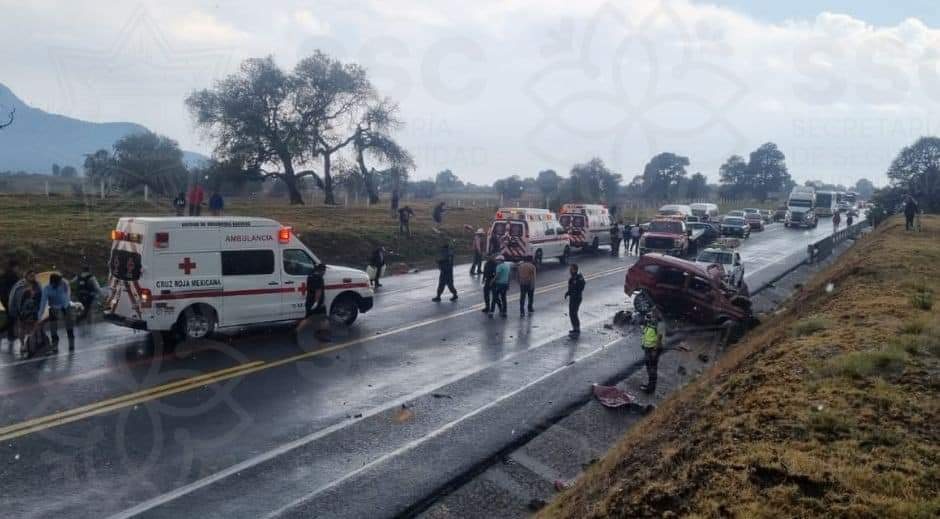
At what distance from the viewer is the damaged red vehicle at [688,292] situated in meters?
17.7

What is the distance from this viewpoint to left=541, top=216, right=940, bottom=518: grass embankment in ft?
19.6

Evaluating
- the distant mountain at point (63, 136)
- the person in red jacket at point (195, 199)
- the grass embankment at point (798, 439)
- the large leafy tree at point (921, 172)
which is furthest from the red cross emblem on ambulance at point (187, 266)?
the distant mountain at point (63, 136)

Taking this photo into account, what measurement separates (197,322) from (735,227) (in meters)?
40.1

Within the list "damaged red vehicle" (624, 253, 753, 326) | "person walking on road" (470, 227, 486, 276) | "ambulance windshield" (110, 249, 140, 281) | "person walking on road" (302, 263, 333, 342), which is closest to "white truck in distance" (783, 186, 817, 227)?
"person walking on road" (470, 227, 486, 276)

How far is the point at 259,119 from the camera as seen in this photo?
49.6 m

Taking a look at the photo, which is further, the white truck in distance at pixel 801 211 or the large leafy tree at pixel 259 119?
the white truck in distance at pixel 801 211

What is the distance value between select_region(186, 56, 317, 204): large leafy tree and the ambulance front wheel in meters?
36.9

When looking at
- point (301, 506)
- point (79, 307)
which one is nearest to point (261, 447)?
point (301, 506)

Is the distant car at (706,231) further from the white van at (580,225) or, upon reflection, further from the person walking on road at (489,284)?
the person walking on road at (489,284)

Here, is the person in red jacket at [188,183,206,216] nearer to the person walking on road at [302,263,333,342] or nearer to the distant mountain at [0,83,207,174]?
the person walking on road at [302,263,333,342]

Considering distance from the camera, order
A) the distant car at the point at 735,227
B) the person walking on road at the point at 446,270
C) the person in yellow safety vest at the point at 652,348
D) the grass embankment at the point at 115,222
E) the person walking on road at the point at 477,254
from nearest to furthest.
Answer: the person in yellow safety vest at the point at 652,348, the person walking on road at the point at 446,270, the grass embankment at the point at 115,222, the person walking on road at the point at 477,254, the distant car at the point at 735,227

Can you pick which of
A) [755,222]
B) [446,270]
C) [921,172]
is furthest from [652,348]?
[921,172]

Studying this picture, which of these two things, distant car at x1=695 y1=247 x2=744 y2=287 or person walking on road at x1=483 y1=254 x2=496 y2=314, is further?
distant car at x1=695 y1=247 x2=744 y2=287

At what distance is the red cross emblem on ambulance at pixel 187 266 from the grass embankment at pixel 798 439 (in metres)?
8.68
